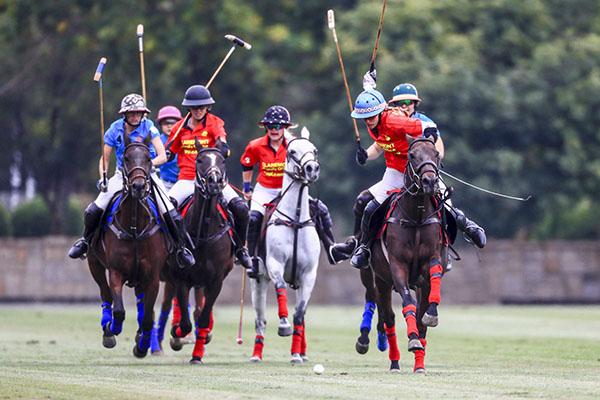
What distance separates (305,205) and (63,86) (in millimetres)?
25835

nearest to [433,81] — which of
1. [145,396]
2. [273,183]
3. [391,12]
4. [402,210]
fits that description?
[391,12]

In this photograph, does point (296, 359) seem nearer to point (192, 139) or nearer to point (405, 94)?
point (192, 139)

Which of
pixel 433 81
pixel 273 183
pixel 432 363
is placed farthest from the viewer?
pixel 433 81

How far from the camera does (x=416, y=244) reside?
17.5 metres

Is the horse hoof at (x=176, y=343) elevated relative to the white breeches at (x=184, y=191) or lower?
lower

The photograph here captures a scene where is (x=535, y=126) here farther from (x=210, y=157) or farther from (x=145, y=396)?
(x=145, y=396)

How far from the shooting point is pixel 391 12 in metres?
43.2

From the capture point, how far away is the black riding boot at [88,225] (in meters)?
18.9

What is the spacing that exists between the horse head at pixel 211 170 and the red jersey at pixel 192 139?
3.20ft

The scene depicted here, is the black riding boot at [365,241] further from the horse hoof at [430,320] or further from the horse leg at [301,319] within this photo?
the horse hoof at [430,320]

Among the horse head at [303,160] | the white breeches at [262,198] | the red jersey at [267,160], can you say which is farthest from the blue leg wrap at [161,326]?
the horse head at [303,160]

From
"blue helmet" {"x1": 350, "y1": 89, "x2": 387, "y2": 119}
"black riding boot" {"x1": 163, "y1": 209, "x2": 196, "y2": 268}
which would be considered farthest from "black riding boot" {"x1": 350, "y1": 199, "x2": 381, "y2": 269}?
"black riding boot" {"x1": 163, "y1": 209, "x2": 196, "y2": 268}

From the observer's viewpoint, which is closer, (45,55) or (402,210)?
(402,210)

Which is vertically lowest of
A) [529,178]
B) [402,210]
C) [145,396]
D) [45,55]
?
[145,396]
